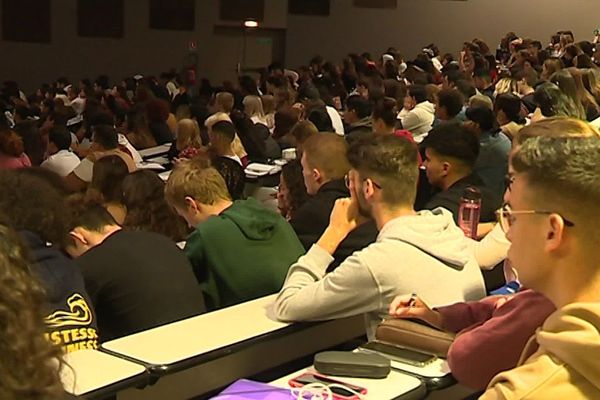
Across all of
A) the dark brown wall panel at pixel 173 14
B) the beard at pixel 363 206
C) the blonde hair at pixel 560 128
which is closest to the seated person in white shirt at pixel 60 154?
the beard at pixel 363 206

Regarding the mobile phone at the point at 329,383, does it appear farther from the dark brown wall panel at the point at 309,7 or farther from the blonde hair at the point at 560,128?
the dark brown wall panel at the point at 309,7

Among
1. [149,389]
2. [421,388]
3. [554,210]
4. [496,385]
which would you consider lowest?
[149,389]

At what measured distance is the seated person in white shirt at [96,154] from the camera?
6691mm

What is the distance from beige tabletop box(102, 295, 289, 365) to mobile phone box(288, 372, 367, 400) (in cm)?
35

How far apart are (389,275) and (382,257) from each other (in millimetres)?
62

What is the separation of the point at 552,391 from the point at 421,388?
716 mm

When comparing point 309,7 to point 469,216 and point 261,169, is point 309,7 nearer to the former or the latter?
point 261,169

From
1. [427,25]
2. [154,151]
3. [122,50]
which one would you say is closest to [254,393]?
[154,151]

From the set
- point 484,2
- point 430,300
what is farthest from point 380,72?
point 430,300

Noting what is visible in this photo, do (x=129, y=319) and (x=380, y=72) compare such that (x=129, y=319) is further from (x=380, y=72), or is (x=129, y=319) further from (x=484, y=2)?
(x=484, y=2)

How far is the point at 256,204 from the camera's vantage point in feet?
12.6

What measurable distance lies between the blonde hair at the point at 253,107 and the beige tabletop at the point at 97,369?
23.3 ft

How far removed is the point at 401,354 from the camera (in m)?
2.57

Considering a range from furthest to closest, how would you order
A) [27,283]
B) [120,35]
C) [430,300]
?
[120,35]
[430,300]
[27,283]
